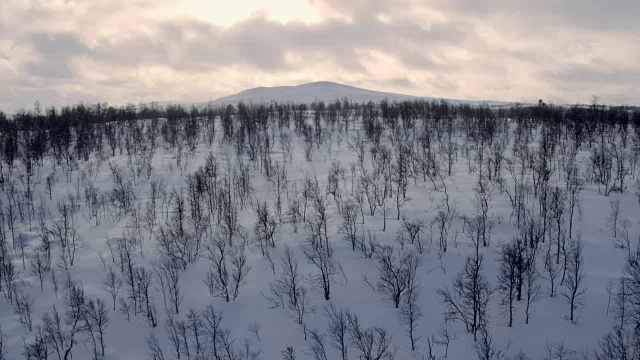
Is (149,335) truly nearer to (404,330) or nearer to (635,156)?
(404,330)

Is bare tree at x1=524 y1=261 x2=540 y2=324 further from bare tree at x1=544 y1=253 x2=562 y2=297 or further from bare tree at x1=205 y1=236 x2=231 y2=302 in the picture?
bare tree at x1=205 y1=236 x2=231 y2=302

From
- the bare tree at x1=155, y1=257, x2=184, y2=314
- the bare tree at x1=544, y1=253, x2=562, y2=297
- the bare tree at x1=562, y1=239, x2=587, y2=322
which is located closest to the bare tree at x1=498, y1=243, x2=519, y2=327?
the bare tree at x1=544, y1=253, x2=562, y2=297

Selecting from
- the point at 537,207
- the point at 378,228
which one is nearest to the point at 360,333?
the point at 378,228

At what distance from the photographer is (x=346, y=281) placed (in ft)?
137

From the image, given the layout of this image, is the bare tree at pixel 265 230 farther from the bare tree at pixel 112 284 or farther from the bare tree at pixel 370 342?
the bare tree at pixel 112 284

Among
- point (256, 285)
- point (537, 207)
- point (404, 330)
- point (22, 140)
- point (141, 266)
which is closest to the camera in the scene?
point (404, 330)

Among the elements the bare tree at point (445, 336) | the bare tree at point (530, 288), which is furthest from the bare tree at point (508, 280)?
the bare tree at point (445, 336)

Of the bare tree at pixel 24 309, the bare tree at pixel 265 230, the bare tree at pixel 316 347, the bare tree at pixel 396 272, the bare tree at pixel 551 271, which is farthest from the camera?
the bare tree at pixel 265 230

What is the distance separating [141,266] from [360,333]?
24.1 metres

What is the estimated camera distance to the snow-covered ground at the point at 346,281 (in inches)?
1414

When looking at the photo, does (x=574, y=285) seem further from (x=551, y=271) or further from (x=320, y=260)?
(x=320, y=260)

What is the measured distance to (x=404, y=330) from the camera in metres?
36.7

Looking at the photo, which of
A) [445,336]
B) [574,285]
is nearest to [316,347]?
[445,336]

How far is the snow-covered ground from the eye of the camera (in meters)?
35.9
